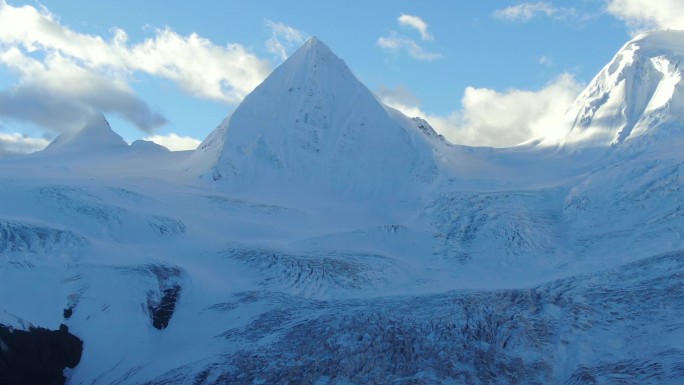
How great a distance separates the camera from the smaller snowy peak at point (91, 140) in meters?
146

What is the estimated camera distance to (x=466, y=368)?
5450cm

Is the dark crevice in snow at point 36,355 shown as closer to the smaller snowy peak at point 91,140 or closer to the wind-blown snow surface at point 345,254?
the wind-blown snow surface at point 345,254

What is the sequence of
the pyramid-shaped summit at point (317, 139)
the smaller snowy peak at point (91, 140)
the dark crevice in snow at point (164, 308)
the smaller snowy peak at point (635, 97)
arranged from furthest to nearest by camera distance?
the smaller snowy peak at point (91, 140) < the pyramid-shaped summit at point (317, 139) < the smaller snowy peak at point (635, 97) < the dark crevice in snow at point (164, 308)

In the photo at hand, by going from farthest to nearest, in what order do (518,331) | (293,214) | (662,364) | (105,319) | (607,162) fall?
(607,162) < (293,214) < (105,319) < (518,331) < (662,364)

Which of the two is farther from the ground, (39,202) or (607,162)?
(607,162)

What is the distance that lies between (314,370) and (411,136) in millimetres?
78716

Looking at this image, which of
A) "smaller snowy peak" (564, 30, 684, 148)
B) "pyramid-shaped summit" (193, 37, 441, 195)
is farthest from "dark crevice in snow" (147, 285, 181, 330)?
"smaller snowy peak" (564, 30, 684, 148)

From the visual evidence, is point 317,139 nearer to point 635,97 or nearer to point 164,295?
point 635,97

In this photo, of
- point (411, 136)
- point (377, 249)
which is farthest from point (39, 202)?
point (411, 136)

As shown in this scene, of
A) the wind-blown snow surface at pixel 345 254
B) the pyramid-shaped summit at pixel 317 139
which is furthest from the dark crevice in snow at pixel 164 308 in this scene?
the pyramid-shaped summit at pixel 317 139

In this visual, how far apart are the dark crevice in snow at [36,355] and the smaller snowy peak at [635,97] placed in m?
86.1

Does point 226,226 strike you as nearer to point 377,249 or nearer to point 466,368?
point 377,249

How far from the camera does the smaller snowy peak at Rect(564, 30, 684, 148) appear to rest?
119 meters

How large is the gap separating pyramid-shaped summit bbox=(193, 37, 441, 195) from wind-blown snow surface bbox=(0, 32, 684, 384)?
37 centimetres
